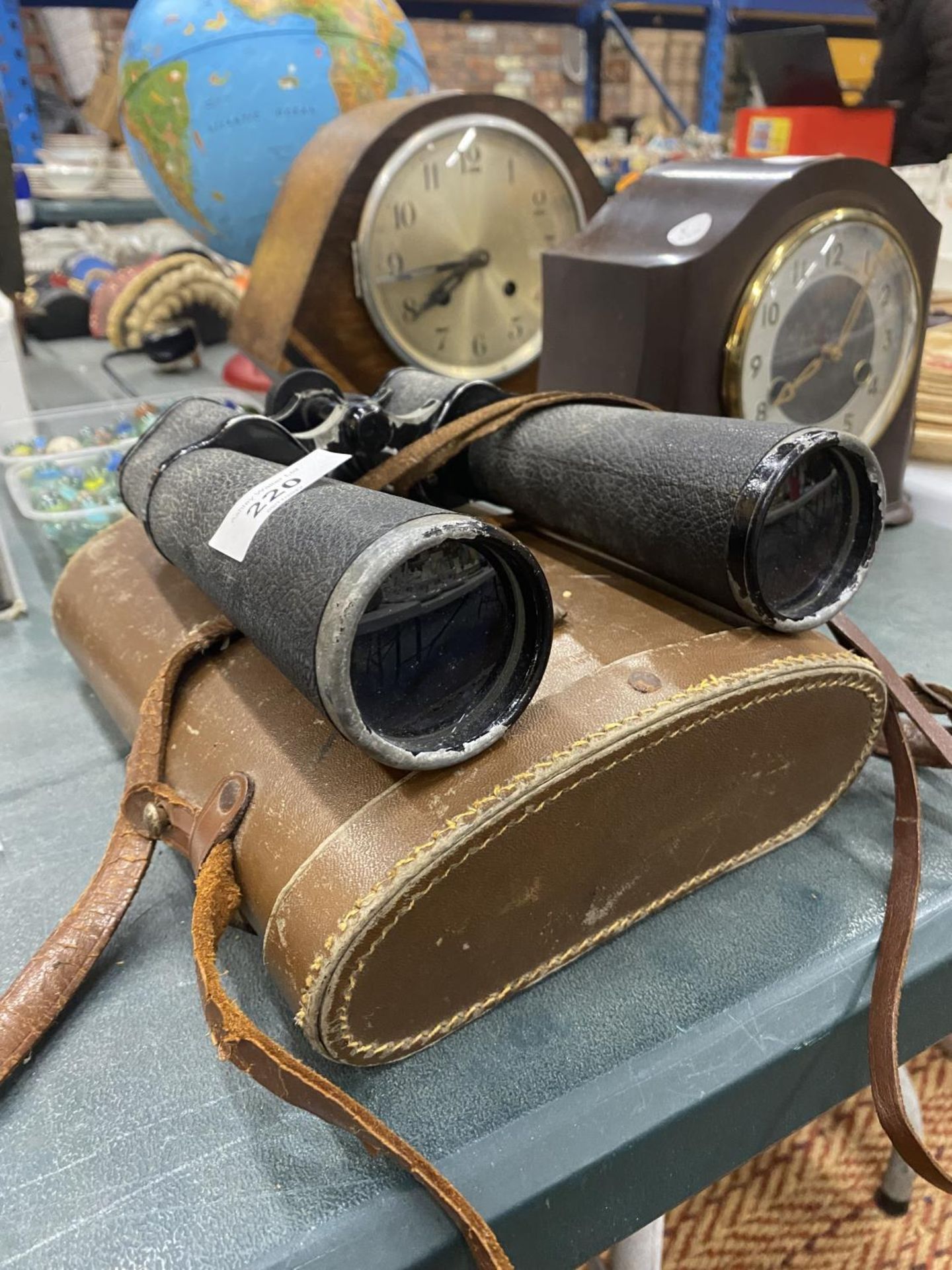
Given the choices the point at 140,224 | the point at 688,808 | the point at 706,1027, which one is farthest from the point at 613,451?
the point at 140,224

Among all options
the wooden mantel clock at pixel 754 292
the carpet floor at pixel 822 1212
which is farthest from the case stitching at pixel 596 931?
the carpet floor at pixel 822 1212

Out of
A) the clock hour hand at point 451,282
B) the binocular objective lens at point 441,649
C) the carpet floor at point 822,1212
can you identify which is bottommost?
the carpet floor at point 822,1212

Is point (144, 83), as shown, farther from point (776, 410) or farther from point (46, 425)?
point (776, 410)

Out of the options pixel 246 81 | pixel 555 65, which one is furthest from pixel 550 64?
pixel 246 81

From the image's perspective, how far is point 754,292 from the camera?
0.82 m

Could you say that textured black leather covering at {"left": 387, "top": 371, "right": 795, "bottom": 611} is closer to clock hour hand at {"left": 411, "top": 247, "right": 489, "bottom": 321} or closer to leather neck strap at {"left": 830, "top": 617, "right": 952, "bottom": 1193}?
leather neck strap at {"left": 830, "top": 617, "right": 952, "bottom": 1193}

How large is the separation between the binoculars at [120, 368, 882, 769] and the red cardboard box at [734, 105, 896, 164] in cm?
78

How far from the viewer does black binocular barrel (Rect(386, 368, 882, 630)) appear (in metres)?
0.53

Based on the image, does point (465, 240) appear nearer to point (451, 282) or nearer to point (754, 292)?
point (451, 282)

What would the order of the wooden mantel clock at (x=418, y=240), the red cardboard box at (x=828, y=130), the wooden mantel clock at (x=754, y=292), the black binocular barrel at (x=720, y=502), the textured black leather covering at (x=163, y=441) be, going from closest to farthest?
the black binocular barrel at (x=720, y=502), the textured black leather covering at (x=163, y=441), the wooden mantel clock at (x=754, y=292), the wooden mantel clock at (x=418, y=240), the red cardboard box at (x=828, y=130)

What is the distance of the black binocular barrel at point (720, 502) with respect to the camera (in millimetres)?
525

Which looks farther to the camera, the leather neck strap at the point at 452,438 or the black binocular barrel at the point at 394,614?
the leather neck strap at the point at 452,438

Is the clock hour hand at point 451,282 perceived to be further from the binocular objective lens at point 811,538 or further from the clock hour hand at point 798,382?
the binocular objective lens at point 811,538

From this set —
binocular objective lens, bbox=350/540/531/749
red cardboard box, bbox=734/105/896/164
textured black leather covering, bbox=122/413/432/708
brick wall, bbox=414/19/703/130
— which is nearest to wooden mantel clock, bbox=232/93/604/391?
red cardboard box, bbox=734/105/896/164
